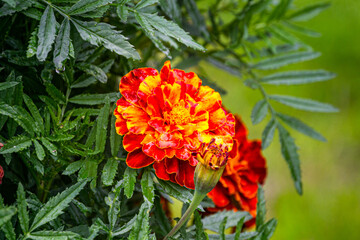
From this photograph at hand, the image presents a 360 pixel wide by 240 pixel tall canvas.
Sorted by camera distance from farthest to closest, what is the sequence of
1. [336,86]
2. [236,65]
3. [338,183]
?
[336,86]
[338,183]
[236,65]

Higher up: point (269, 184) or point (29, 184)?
point (29, 184)

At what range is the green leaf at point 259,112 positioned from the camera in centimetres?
54

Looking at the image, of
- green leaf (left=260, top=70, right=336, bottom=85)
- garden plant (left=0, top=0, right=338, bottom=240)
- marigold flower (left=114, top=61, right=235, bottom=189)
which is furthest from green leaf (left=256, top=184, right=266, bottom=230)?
green leaf (left=260, top=70, right=336, bottom=85)

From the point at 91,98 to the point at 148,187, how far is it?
0.10m

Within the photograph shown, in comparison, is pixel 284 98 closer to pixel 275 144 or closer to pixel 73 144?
pixel 73 144

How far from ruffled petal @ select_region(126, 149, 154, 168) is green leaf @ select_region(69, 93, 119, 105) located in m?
0.06

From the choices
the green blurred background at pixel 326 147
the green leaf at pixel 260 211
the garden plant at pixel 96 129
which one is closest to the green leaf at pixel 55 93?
the garden plant at pixel 96 129

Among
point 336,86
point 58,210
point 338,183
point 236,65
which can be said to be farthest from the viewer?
point 336,86

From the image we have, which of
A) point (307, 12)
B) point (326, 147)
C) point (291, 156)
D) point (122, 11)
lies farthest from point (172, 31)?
point (326, 147)

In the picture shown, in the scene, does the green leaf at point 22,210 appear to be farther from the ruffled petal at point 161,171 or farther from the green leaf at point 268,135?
the green leaf at point 268,135

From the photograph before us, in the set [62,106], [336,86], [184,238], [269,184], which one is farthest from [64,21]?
[336,86]

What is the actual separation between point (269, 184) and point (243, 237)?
1085mm

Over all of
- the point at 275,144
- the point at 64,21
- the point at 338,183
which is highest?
the point at 64,21

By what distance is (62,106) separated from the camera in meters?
0.41
